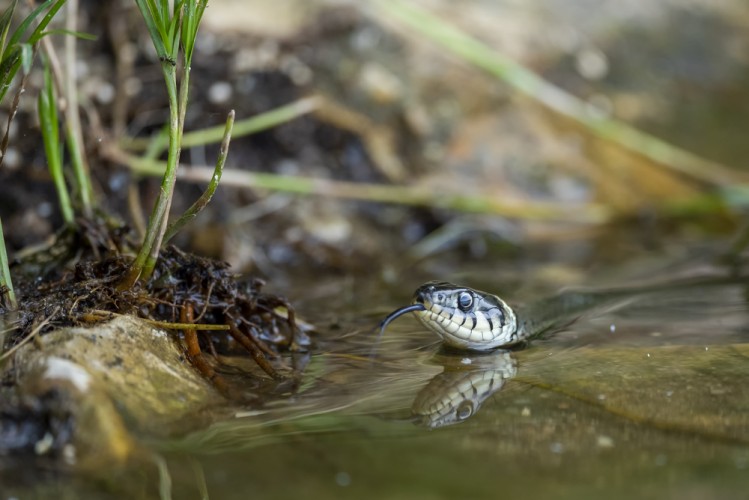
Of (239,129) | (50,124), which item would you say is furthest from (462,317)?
(239,129)

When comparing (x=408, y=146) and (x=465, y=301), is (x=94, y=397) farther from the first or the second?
(x=408, y=146)

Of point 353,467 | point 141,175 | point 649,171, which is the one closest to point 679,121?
point 649,171

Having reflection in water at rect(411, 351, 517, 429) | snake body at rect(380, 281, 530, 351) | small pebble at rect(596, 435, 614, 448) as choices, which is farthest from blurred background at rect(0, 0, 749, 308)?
small pebble at rect(596, 435, 614, 448)

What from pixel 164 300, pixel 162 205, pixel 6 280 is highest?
pixel 162 205

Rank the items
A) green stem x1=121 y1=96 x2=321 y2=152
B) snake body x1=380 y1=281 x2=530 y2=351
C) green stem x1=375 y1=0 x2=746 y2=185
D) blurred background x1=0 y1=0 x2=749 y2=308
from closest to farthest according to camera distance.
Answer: snake body x1=380 y1=281 x2=530 y2=351, green stem x1=121 y1=96 x2=321 y2=152, blurred background x1=0 y1=0 x2=749 y2=308, green stem x1=375 y1=0 x2=746 y2=185

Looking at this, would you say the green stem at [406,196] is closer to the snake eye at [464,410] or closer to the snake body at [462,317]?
the snake body at [462,317]

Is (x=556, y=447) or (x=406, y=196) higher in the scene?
(x=556, y=447)

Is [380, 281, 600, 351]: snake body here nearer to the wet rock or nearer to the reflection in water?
the reflection in water

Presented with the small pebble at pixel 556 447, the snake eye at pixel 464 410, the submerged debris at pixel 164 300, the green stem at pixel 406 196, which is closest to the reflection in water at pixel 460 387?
the snake eye at pixel 464 410

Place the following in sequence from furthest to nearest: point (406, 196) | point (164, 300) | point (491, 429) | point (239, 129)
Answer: point (406, 196) → point (239, 129) → point (164, 300) → point (491, 429)
